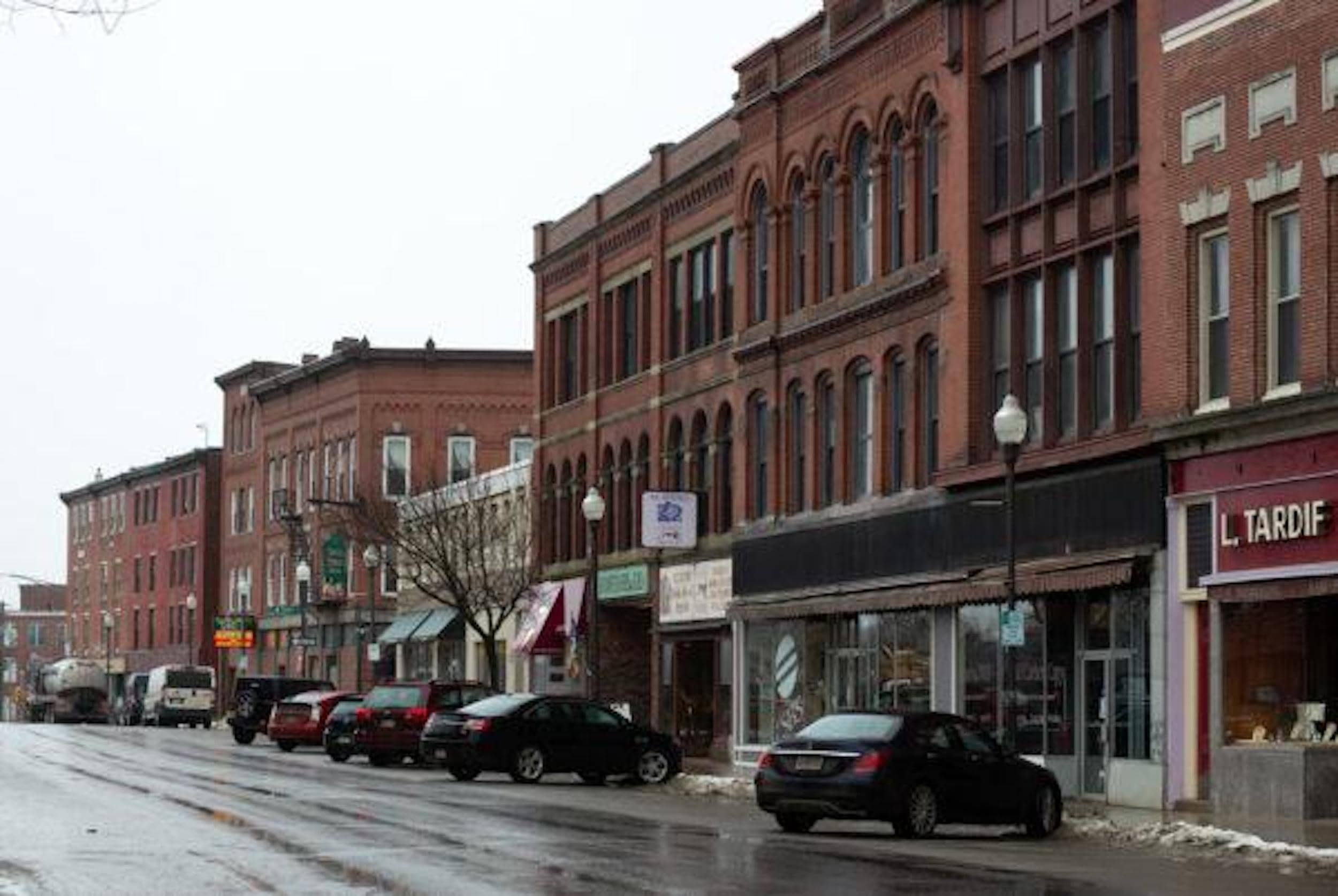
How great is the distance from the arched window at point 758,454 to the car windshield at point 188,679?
43714 mm

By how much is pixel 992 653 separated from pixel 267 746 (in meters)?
28.9

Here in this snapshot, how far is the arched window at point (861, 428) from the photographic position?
137 ft

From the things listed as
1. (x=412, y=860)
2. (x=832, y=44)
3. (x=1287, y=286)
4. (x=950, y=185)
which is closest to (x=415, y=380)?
(x=832, y=44)

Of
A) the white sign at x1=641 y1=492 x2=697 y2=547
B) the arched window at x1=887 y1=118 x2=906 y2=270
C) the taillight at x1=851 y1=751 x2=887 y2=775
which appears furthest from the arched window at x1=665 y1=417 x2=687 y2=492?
the taillight at x1=851 y1=751 x2=887 y2=775

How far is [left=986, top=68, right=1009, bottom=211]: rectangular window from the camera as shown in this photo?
36.7 m

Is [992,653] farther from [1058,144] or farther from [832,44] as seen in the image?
[832,44]

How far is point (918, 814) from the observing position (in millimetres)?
25453

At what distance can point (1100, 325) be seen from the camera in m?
34.0

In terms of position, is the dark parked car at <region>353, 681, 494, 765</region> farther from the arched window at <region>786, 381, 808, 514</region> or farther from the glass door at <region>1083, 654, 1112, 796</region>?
the glass door at <region>1083, 654, 1112, 796</region>

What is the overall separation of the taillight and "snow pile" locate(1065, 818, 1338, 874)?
2808 mm

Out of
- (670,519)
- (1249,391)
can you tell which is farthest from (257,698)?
(1249,391)

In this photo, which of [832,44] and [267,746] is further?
[267,746]

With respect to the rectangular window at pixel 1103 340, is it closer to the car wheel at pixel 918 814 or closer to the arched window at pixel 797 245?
the car wheel at pixel 918 814

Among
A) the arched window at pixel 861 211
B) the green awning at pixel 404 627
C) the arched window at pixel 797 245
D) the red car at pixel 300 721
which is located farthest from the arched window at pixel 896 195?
the green awning at pixel 404 627
